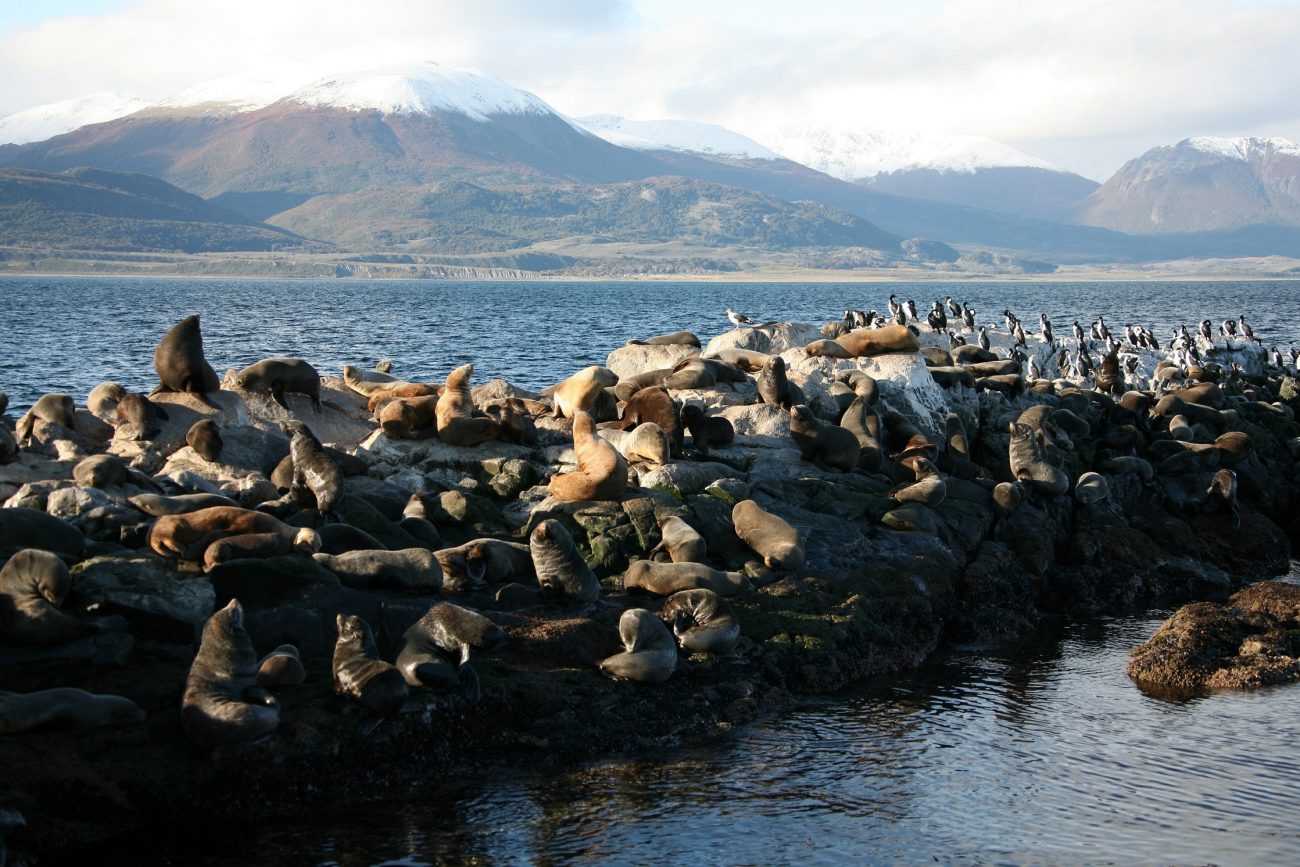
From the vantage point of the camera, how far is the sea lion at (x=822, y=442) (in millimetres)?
15828

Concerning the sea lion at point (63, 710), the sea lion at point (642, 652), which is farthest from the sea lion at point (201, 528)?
the sea lion at point (642, 652)

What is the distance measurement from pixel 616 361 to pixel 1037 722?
1081 centimetres

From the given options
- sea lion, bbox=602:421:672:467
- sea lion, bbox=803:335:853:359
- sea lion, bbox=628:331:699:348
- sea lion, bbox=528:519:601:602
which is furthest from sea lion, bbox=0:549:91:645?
sea lion, bbox=803:335:853:359

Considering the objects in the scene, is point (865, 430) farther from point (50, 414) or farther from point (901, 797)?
point (50, 414)

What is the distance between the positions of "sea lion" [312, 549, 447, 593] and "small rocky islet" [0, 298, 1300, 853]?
0.08 ft

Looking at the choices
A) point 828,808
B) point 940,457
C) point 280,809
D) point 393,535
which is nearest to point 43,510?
point 393,535

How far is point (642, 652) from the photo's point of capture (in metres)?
10.7

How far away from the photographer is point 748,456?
15797 mm

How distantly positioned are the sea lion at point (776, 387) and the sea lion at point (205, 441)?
6964 mm

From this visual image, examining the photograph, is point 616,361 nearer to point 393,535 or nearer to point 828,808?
point 393,535

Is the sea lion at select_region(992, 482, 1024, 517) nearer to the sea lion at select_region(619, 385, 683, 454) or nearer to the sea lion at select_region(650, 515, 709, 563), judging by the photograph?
the sea lion at select_region(619, 385, 683, 454)

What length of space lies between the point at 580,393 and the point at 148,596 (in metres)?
7.77

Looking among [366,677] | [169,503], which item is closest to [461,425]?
[169,503]

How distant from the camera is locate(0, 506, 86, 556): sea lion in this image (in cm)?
1041
